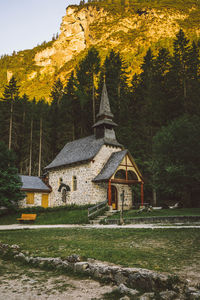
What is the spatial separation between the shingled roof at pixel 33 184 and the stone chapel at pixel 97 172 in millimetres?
1017

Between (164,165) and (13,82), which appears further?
(13,82)

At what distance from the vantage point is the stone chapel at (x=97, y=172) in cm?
2742

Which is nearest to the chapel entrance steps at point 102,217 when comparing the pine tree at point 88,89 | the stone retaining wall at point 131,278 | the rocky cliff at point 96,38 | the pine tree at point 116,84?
the stone retaining wall at point 131,278

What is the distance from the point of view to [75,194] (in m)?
29.3

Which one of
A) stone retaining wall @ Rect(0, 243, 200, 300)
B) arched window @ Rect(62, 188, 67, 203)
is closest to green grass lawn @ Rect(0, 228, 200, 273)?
stone retaining wall @ Rect(0, 243, 200, 300)

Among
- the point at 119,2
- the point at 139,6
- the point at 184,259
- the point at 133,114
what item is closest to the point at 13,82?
the point at 133,114

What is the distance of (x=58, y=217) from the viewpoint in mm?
24625

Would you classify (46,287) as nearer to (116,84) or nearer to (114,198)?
(114,198)

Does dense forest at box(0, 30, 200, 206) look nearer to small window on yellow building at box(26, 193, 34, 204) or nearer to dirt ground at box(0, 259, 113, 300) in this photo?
small window on yellow building at box(26, 193, 34, 204)

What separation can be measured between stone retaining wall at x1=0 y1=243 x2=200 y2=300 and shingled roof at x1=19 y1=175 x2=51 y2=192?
25.4 metres

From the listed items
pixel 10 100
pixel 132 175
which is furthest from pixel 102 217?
pixel 10 100

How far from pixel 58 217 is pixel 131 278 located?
66.5 feet

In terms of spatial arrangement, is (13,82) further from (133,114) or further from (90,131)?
(133,114)

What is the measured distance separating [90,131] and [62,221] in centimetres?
2330
